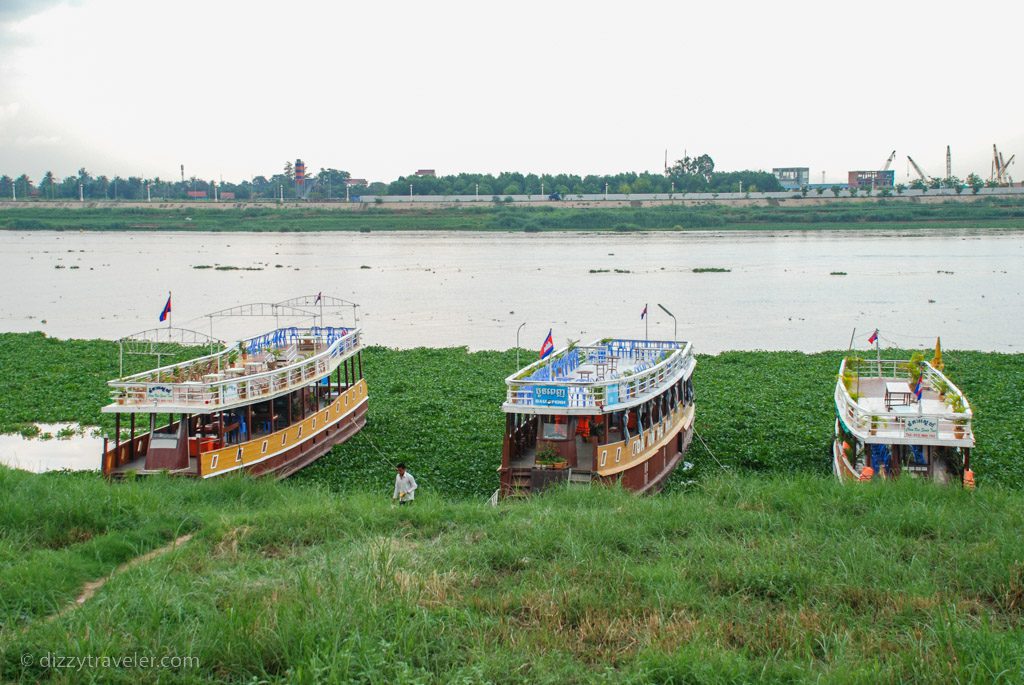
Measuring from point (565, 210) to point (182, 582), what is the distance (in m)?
136

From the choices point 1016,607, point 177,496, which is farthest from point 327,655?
point 177,496

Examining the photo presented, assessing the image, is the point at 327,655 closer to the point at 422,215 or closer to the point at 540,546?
the point at 540,546

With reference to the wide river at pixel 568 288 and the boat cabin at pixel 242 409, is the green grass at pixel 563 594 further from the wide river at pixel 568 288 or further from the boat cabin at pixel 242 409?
the wide river at pixel 568 288

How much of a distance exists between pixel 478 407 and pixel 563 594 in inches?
621

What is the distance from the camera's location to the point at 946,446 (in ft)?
49.6

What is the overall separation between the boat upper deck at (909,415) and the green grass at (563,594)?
7.17 feet

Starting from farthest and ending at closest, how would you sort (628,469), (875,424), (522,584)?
1. (628,469)
2. (875,424)
3. (522,584)

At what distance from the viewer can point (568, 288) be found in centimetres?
6281

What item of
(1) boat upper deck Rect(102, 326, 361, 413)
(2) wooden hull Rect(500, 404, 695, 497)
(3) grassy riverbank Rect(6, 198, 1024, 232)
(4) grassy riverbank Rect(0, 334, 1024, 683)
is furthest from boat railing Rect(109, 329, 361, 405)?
(3) grassy riverbank Rect(6, 198, 1024, 232)

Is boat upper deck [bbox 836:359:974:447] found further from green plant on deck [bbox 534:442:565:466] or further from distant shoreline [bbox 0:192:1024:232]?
distant shoreline [bbox 0:192:1024:232]

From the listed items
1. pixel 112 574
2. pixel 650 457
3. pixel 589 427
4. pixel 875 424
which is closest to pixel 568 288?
pixel 650 457

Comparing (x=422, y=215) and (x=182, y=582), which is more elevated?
(x=422, y=215)

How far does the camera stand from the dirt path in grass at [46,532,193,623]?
9.15m

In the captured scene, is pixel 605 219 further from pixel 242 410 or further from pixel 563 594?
pixel 563 594
